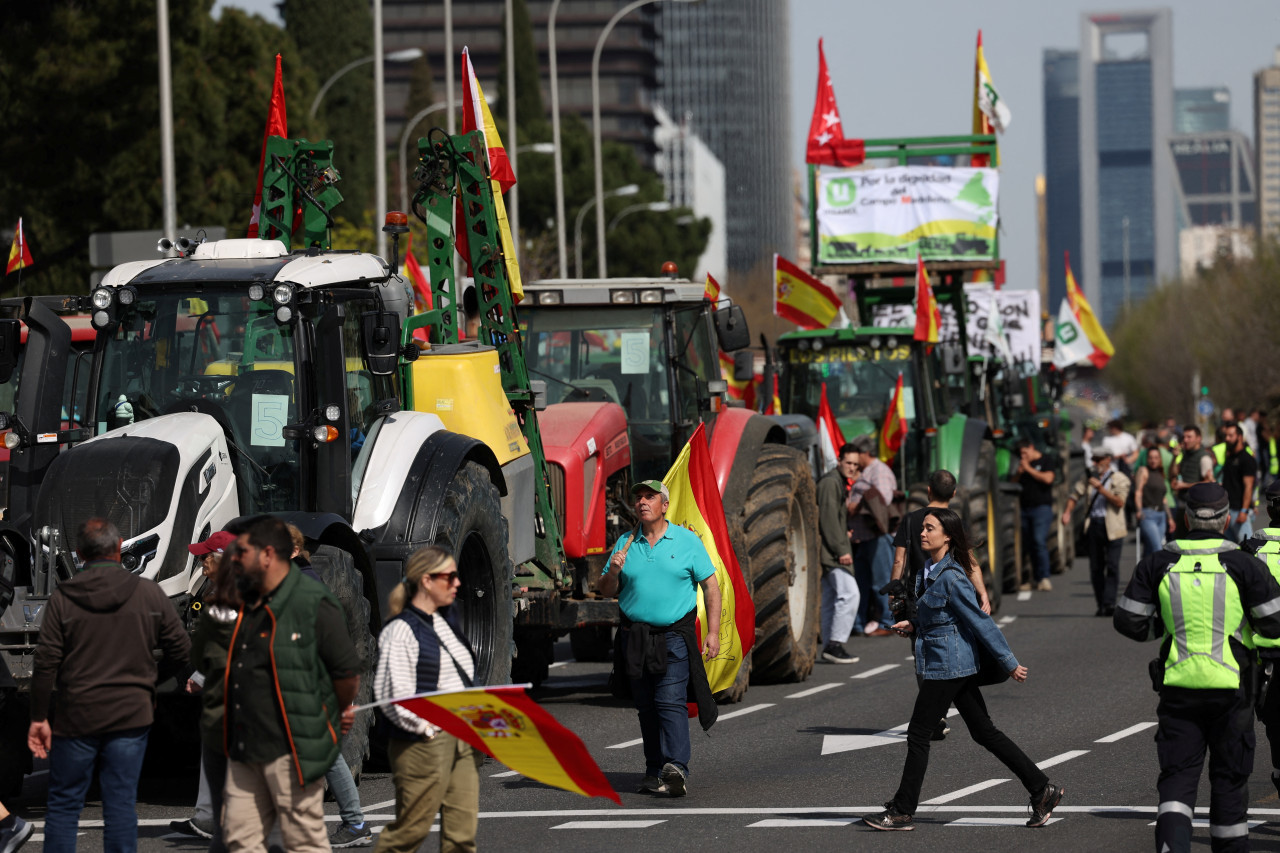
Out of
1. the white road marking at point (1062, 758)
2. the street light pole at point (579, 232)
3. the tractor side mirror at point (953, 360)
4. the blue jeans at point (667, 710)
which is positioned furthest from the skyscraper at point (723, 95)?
the blue jeans at point (667, 710)

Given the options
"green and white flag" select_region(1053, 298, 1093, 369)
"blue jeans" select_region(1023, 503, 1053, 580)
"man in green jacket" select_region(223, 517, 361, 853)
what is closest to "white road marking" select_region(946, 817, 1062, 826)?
"man in green jacket" select_region(223, 517, 361, 853)

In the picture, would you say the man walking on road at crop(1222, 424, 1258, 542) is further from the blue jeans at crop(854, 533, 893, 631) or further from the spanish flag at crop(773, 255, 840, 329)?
the spanish flag at crop(773, 255, 840, 329)

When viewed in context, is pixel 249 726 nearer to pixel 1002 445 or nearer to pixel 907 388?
pixel 907 388

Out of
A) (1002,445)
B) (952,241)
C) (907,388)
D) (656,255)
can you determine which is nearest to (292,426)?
(907,388)

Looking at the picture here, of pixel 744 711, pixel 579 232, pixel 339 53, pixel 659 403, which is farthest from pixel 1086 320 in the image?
pixel 339 53

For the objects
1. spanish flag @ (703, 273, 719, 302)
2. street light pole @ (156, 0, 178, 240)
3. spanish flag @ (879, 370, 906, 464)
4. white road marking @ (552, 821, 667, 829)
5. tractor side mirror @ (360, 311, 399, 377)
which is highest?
street light pole @ (156, 0, 178, 240)

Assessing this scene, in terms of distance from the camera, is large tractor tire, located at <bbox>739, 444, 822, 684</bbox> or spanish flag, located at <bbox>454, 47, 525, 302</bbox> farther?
large tractor tire, located at <bbox>739, 444, 822, 684</bbox>

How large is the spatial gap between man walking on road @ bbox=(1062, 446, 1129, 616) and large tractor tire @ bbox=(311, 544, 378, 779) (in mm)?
10889

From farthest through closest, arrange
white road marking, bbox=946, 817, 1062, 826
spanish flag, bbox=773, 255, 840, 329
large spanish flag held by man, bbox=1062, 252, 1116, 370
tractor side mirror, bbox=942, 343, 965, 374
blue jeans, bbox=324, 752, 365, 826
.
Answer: large spanish flag held by man, bbox=1062, 252, 1116, 370 → spanish flag, bbox=773, 255, 840, 329 → tractor side mirror, bbox=942, 343, 965, 374 → white road marking, bbox=946, 817, 1062, 826 → blue jeans, bbox=324, 752, 365, 826

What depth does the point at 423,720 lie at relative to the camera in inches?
271

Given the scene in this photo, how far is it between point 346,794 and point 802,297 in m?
13.3

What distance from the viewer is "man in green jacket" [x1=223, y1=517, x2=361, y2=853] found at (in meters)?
6.61

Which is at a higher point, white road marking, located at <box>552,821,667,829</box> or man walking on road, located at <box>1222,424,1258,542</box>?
man walking on road, located at <box>1222,424,1258,542</box>

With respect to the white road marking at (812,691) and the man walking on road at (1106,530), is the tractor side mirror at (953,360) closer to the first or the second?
the man walking on road at (1106,530)
